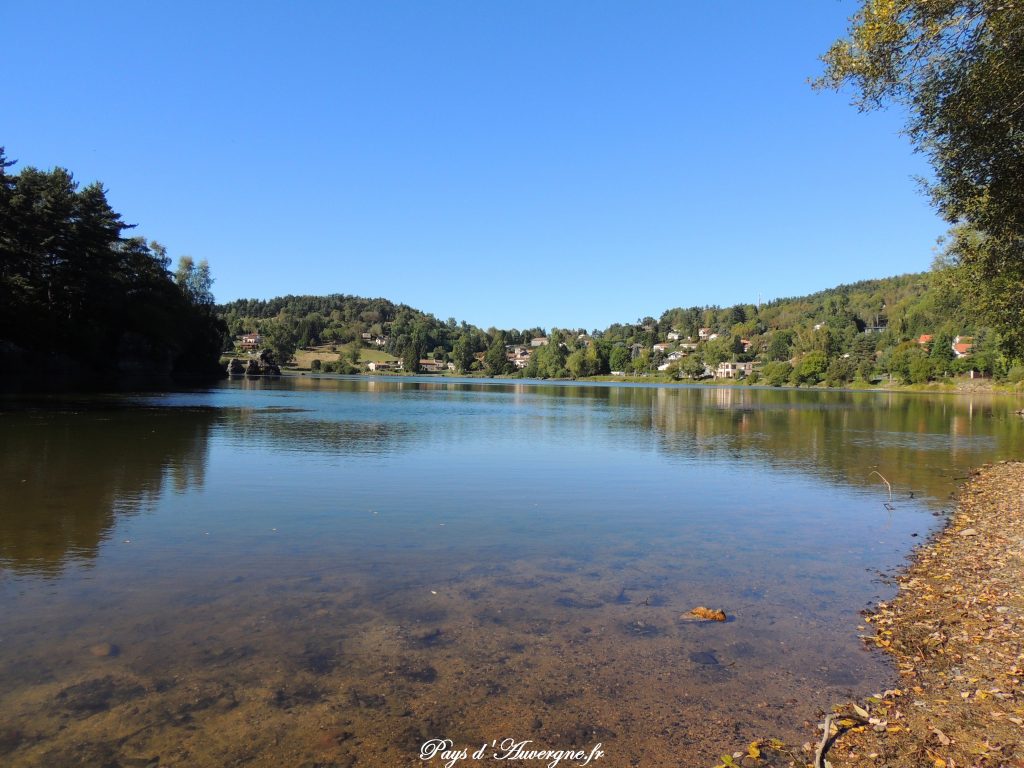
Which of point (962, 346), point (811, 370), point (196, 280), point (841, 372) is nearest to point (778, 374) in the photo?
point (811, 370)

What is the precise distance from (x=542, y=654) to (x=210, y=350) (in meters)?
134

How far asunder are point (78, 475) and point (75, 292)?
6972 cm

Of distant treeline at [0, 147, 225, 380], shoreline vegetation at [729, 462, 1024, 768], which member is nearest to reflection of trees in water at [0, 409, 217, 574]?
shoreline vegetation at [729, 462, 1024, 768]

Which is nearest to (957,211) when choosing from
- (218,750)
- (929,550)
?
(929,550)

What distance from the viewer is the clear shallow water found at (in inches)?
228

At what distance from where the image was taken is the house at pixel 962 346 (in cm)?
12704

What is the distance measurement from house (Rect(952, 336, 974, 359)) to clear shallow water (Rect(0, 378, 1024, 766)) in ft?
422

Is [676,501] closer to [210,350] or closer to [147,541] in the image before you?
[147,541]

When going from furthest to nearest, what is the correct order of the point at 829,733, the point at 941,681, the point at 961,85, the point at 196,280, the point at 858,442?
→ 1. the point at 196,280
2. the point at 858,442
3. the point at 961,85
4. the point at 941,681
5. the point at 829,733

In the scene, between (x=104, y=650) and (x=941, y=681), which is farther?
(x=104, y=650)

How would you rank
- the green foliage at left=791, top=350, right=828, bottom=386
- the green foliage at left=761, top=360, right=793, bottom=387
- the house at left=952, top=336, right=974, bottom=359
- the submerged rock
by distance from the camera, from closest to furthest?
the submerged rock, the house at left=952, top=336, right=974, bottom=359, the green foliage at left=791, top=350, right=828, bottom=386, the green foliage at left=761, top=360, right=793, bottom=387

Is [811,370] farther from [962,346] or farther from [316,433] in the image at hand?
[316,433]

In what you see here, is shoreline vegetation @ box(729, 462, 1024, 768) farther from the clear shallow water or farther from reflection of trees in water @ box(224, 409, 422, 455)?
reflection of trees in water @ box(224, 409, 422, 455)

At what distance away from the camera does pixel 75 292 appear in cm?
7512
